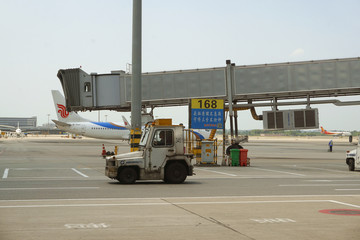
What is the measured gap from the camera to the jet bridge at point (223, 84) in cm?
3766

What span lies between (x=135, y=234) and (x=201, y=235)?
4.16 feet

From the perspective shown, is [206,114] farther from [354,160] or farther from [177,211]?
[177,211]

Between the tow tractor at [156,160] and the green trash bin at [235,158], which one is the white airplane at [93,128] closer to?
the green trash bin at [235,158]

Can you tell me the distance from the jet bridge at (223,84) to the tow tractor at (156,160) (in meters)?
19.3

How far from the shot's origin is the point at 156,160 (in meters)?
20.1

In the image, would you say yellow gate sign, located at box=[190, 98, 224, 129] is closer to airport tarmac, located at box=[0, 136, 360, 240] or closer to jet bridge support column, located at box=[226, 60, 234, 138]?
jet bridge support column, located at box=[226, 60, 234, 138]

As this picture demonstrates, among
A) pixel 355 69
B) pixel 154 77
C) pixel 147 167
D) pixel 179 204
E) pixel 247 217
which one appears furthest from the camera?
pixel 154 77

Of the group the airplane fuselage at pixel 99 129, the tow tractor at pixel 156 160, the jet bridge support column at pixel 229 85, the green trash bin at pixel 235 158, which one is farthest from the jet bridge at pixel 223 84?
the airplane fuselage at pixel 99 129

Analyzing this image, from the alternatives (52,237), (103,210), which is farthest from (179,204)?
(52,237)

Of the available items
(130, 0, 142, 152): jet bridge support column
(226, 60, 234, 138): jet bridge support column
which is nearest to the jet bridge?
(226, 60, 234, 138): jet bridge support column

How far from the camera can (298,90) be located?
38250 mm

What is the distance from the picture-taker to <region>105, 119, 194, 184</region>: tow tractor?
20016 mm

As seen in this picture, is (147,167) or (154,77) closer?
(147,167)

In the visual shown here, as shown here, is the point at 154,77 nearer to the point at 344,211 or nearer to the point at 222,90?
the point at 222,90
